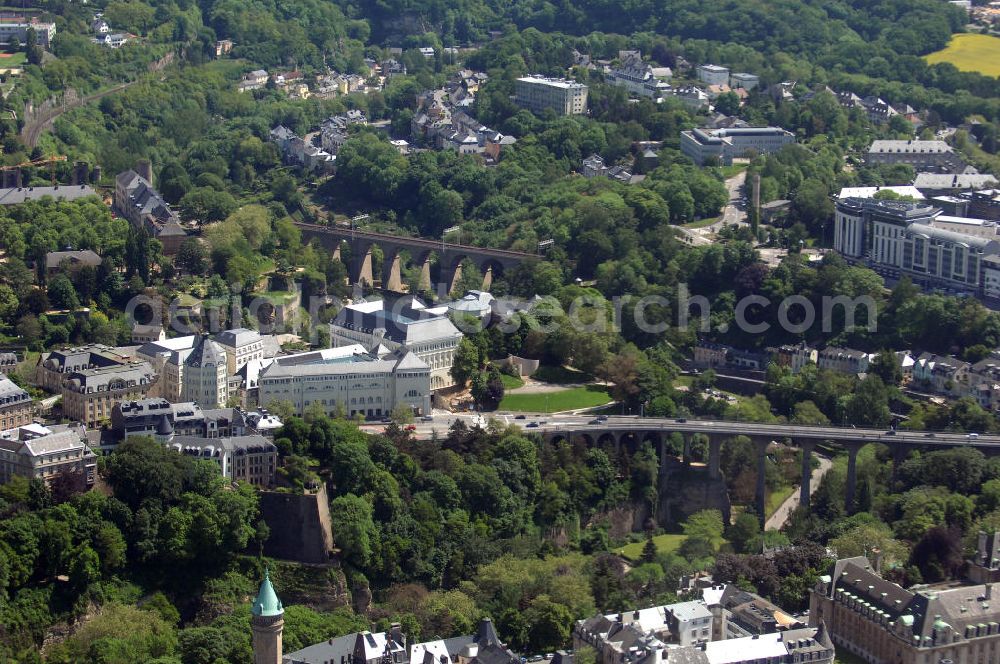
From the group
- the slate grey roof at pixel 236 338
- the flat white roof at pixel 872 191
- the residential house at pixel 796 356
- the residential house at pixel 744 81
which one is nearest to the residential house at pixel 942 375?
the residential house at pixel 796 356

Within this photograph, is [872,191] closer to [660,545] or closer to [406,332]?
[406,332]

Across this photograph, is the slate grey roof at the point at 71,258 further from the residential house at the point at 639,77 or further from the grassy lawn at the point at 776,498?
the residential house at the point at 639,77

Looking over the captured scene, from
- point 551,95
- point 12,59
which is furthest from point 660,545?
point 12,59

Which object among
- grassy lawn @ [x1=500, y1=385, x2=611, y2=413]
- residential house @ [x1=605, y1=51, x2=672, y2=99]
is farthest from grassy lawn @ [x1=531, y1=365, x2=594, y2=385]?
residential house @ [x1=605, y1=51, x2=672, y2=99]

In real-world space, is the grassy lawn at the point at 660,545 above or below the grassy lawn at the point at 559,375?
below

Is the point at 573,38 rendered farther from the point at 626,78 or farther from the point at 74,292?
the point at 74,292

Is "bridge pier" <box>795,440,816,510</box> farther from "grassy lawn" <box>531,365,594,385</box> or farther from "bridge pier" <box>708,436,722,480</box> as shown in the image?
"grassy lawn" <box>531,365,594,385</box>
